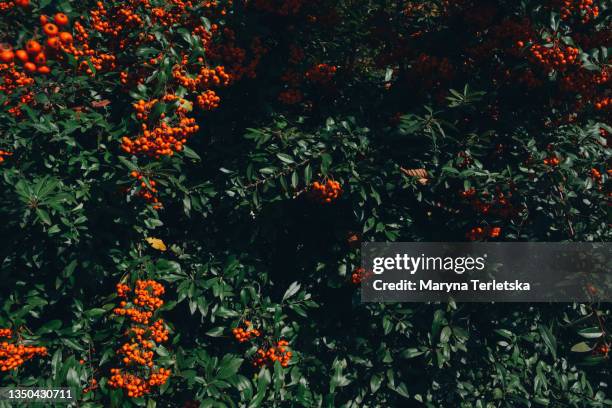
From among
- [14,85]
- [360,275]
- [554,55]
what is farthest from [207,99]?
[554,55]

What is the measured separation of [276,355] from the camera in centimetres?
313

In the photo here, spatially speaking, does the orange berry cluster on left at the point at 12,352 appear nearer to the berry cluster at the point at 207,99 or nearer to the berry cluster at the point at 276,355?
the berry cluster at the point at 276,355

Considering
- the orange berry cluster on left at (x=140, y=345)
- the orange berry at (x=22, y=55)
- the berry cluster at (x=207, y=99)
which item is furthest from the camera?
the berry cluster at (x=207, y=99)

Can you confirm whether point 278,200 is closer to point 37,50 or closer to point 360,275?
point 360,275

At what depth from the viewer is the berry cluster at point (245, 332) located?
3061 millimetres

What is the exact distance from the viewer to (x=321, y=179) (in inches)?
127

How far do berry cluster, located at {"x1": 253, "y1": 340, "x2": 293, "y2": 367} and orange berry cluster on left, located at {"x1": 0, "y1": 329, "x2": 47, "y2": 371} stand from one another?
118 centimetres

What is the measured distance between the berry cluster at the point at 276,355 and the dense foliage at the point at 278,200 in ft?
0.05

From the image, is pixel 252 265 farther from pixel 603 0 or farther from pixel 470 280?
pixel 603 0

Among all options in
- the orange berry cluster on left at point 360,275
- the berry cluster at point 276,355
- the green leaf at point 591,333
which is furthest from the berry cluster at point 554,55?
the berry cluster at point 276,355

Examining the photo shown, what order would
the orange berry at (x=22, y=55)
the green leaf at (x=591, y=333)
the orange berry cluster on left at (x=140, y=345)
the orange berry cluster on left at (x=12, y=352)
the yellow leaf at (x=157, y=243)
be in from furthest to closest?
the yellow leaf at (x=157, y=243) → the green leaf at (x=591, y=333) → the orange berry cluster on left at (x=140, y=345) → the orange berry cluster on left at (x=12, y=352) → the orange berry at (x=22, y=55)

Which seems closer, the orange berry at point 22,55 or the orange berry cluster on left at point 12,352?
the orange berry at point 22,55

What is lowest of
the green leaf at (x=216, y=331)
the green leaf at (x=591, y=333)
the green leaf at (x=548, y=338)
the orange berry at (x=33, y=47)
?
the green leaf at (x=216, y=331)

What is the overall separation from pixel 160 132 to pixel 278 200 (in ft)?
2.82
